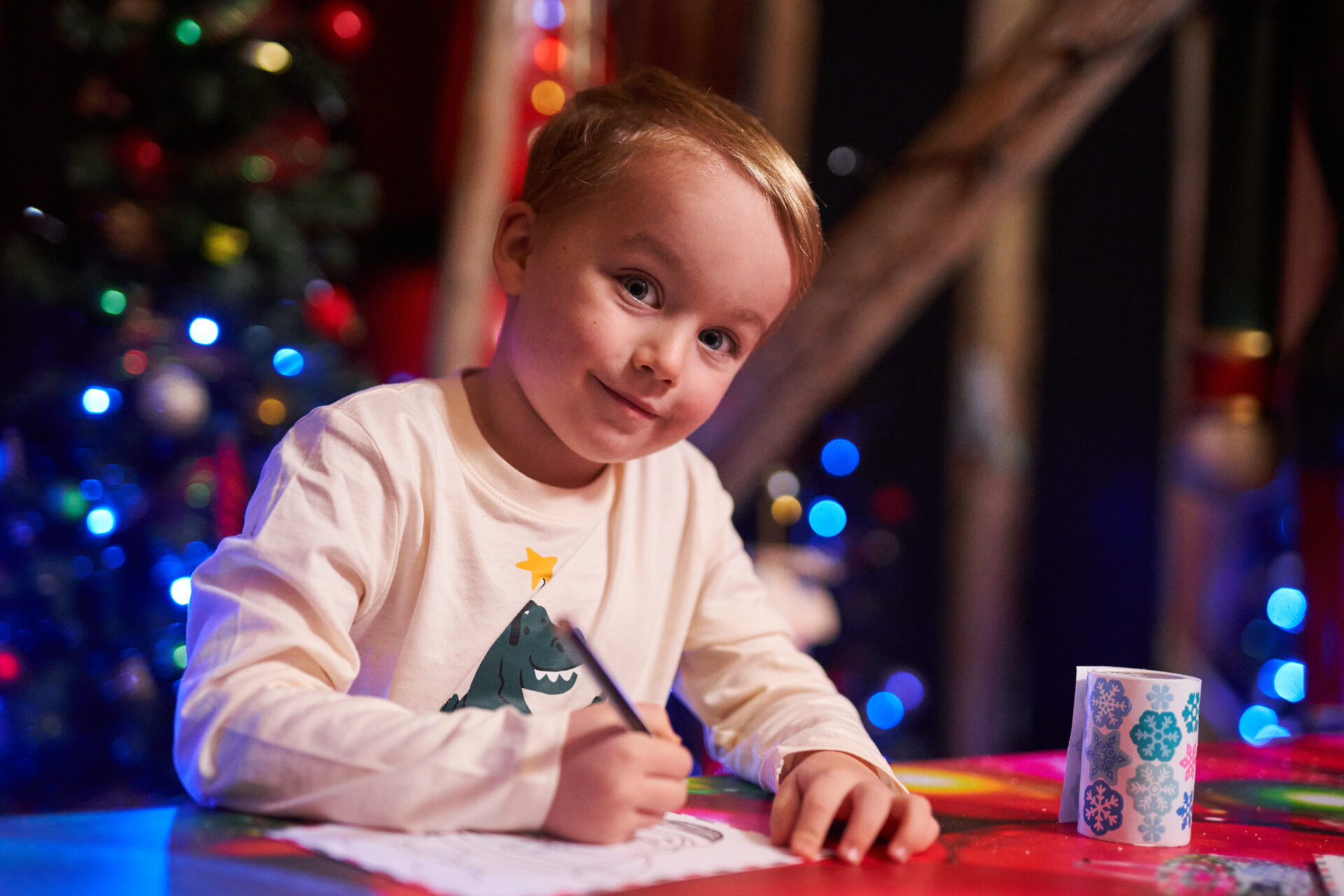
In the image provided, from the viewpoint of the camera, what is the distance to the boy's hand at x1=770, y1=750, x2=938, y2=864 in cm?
62

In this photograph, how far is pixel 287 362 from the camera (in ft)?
7.34

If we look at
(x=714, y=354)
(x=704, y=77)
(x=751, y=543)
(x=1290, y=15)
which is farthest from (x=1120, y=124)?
(x=714, y=354)

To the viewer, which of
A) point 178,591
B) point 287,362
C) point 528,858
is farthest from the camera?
point 287,362

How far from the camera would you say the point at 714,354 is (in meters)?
0.83

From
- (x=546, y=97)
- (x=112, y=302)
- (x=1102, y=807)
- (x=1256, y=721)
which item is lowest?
(x=1256, y=721)

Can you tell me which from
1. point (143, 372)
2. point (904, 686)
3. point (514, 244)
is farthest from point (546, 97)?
point (514, 244)

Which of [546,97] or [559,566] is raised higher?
[546,97]

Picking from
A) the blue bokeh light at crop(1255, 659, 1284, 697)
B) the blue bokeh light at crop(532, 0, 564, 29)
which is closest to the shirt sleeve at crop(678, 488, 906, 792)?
the blue bokeh light at crop(1255, 659, 1284, 697)

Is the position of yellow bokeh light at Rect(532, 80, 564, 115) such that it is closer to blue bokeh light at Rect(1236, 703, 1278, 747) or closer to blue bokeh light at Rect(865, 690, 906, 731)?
blue bokeh light at Rect(865, 690, 906, 731)

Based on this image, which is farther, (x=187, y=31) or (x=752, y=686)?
(x=187, y=31)

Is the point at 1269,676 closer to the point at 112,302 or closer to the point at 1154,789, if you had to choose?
the point at 1154,789

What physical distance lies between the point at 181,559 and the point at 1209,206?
230 centimetres

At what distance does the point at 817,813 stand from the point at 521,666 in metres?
0.32

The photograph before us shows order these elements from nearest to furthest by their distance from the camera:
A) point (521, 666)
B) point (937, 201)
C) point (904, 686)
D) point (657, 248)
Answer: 1. point (657, 248)
2. point (521, 666)
3. point (937, 201)
4. point (904, 686)
